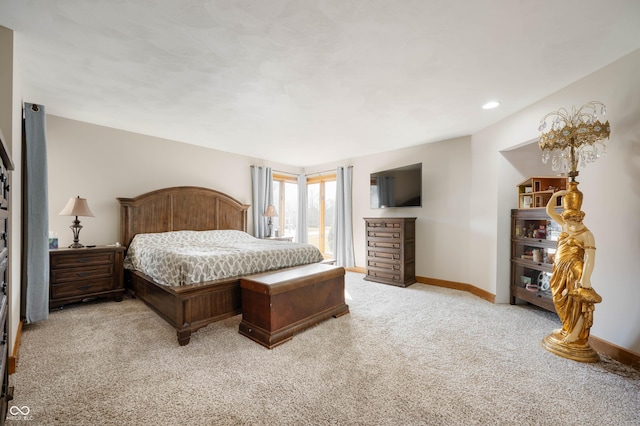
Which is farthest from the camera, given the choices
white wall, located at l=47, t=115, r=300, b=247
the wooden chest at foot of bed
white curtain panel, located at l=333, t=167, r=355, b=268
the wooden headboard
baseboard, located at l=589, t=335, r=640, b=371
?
white curtain panel, located at l=333, t=167, r=355, b=268

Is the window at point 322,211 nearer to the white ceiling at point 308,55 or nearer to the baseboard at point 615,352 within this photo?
the white ceiling at point 308,55

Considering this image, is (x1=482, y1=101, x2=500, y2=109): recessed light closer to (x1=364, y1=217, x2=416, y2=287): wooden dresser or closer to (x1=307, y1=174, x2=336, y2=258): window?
(x1=364, y1=217, x2=416, y2=287): wooden dresser

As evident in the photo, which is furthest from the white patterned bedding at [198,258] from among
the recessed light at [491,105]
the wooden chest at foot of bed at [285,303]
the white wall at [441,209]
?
the recessed light at [491,105]

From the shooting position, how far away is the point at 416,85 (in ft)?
8.76

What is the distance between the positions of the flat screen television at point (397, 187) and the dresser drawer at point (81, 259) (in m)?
4.36

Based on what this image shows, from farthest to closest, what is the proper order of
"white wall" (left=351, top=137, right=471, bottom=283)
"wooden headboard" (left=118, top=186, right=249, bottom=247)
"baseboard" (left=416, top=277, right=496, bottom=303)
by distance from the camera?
"white wall" (left=351, top=137, right=471, bottom=283) → "wooden headboard" (left=118, top=186, right=249, bottom=247) → "baseboard" (left=416, top=277, right=496, bottom=303)

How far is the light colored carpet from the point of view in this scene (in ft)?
5.23

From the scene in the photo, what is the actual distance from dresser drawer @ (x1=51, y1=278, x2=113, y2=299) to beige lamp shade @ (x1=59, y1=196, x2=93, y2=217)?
0.85m

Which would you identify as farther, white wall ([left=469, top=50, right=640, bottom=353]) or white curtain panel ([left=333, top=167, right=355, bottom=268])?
white curtain panel ([left=333, top=167, right=355, bottom=268])

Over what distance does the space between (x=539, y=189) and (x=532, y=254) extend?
820 mm

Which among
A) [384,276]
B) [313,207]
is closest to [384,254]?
[384,276]

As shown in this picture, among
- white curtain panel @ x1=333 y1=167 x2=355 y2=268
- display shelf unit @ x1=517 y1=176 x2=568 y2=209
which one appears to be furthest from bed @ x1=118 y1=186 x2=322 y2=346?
display shelf unit @ x1=517 y1=176 x2=568 y2=209

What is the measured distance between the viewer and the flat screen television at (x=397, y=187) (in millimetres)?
4746

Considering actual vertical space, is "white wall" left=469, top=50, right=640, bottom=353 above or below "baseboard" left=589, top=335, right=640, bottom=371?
above
